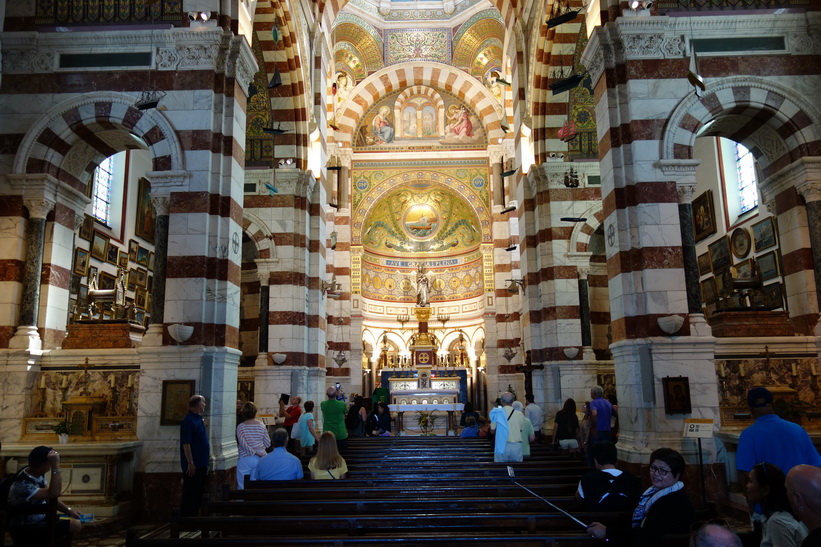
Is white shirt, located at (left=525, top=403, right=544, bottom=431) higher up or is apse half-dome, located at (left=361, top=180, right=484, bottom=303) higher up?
apse half-dome, located at (left=361, top=180, right=484, bottom=303)

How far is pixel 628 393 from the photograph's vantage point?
8.80m

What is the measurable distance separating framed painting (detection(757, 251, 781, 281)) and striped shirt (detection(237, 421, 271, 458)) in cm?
1067

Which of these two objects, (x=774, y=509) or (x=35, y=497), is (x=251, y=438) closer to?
(x=35, y=497)

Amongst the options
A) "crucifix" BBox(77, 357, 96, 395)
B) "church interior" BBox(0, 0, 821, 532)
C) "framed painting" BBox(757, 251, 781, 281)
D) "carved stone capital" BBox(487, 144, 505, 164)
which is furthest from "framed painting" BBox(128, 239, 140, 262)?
"framed painting" BBox(757, 251, 781, 281)

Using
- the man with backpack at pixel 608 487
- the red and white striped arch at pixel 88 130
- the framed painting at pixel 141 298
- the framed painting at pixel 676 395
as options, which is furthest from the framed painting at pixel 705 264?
the framed painting at pixel 141 298

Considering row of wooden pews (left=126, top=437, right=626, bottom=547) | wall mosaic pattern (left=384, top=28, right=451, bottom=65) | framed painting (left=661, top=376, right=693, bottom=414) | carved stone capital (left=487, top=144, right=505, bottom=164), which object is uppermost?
wall mosaic pattern (left=384, top=28, right=451, bottom=65)

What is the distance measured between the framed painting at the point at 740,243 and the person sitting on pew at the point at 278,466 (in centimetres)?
1142

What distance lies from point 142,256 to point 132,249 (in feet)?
1.64

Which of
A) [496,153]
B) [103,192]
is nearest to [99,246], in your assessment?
[103,192]

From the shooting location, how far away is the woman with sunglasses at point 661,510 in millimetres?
3703

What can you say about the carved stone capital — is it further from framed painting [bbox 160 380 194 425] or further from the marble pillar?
framed painting [bbox 160 380 194 425]

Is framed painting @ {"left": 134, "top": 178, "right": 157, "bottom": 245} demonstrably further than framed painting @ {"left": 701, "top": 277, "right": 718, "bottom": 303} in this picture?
Yes

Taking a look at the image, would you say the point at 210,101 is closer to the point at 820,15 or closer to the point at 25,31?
the point at 25,31

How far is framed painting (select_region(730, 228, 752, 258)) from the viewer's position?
46.1ft
